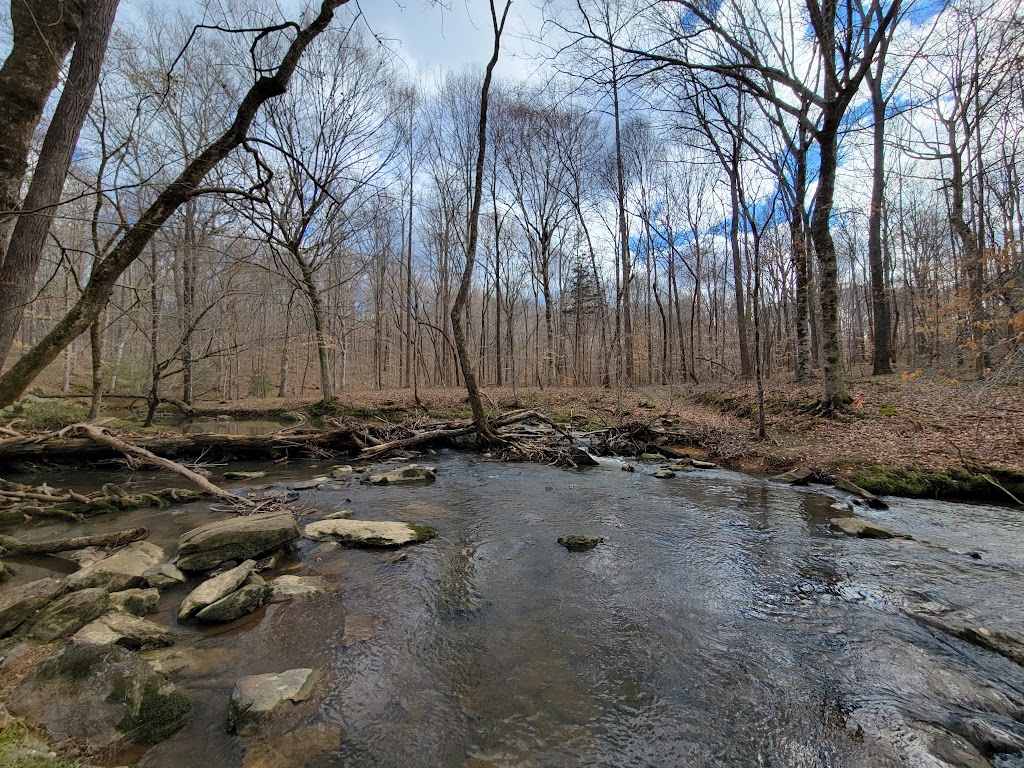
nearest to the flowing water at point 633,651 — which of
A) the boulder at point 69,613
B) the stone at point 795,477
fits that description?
the boulder at point 69,613

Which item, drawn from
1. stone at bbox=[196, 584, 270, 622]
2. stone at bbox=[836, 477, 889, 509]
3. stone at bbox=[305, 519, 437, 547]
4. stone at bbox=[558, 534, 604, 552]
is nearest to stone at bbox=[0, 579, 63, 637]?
stone at bbox=[196, 584, 270, 622]

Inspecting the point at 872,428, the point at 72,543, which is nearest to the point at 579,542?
the point at 72,543

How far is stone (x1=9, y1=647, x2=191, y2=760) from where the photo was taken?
2211 mm

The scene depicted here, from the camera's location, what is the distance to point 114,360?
25250 mm

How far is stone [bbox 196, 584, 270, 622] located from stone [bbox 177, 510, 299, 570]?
0.98m

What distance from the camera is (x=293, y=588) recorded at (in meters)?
4.00

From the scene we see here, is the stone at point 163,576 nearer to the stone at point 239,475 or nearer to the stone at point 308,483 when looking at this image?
the stone at point 308,483

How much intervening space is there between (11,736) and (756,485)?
8.95 m

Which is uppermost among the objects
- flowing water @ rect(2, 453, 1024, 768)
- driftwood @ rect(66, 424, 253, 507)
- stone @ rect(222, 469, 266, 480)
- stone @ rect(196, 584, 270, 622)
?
driftwood @ rect(66, 424, 253, 507)

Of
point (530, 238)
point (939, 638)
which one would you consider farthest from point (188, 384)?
point (939, 638)

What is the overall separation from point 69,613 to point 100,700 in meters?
1.27

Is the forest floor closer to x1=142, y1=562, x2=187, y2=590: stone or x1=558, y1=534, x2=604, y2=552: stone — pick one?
x1=558, y1=534, x2=604, y2=552: stone

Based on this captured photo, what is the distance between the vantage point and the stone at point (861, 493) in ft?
20.5

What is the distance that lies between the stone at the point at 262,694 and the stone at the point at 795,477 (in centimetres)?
810
